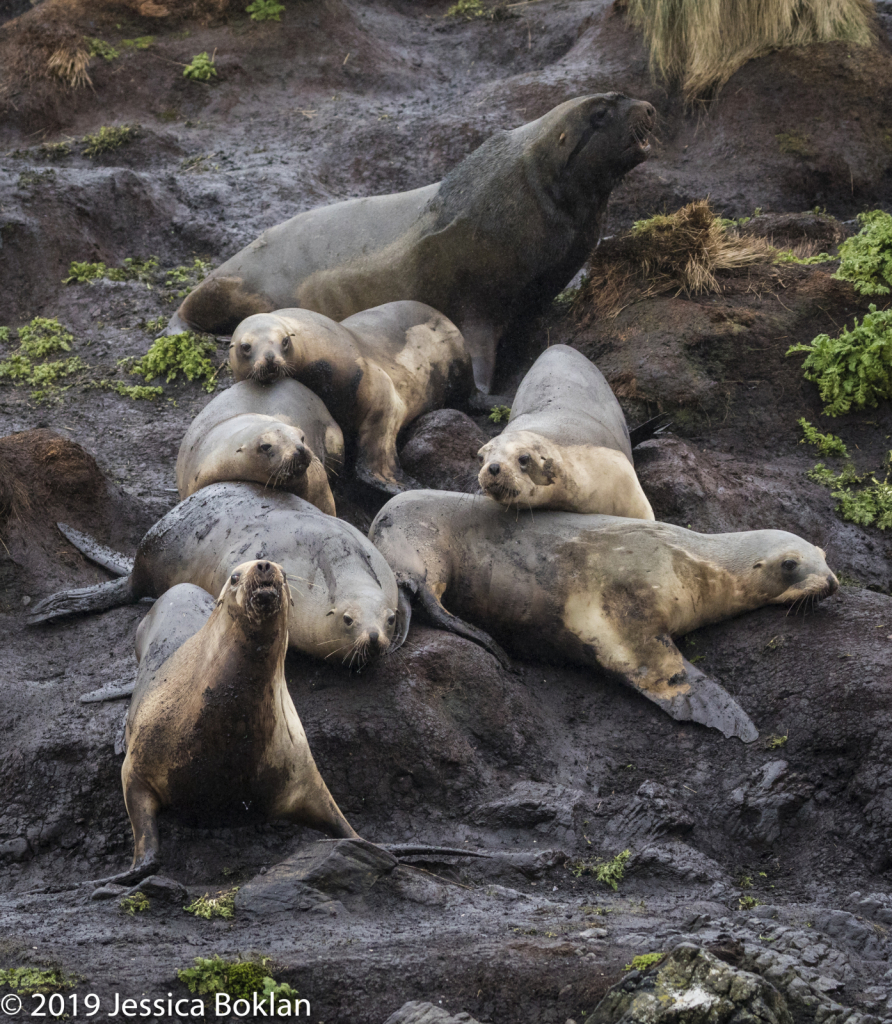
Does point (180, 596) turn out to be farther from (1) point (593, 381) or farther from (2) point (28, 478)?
(1) point (593, 381)

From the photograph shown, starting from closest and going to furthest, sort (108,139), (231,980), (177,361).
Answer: (231,980) < (177,361) < (108,139)

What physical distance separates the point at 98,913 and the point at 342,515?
3.64 metres

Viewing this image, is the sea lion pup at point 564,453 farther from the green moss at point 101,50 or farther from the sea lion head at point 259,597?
the green moss at point 101,50

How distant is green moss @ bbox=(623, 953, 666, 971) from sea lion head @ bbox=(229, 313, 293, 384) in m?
4.43

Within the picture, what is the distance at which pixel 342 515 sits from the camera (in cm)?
718

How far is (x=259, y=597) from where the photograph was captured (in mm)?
3881

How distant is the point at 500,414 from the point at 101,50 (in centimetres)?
802

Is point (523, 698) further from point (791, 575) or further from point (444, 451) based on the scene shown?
point (444, 451)

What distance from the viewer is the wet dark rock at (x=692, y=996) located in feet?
10.0

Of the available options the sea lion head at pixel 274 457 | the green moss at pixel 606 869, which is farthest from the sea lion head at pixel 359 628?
the green moss at pixel 606 869

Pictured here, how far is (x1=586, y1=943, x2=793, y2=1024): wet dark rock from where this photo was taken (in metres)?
3.05

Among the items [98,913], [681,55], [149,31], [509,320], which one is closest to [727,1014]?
[98,913]

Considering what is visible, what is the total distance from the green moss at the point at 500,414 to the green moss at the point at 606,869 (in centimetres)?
408

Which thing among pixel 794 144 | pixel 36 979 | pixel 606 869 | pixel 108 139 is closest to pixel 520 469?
pixel 606 869
